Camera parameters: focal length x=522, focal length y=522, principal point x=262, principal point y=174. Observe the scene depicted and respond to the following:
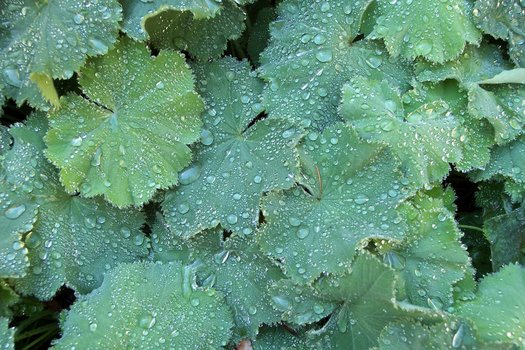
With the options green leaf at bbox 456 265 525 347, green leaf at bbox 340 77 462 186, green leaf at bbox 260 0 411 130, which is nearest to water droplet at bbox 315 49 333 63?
green leaf at bbox 260 0 411 130

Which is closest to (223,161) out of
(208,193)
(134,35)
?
(208,193)

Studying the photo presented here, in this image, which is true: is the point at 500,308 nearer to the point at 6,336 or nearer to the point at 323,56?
the point at 323,56

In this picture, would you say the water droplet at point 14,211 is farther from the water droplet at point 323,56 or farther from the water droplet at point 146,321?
the water droplet at point 323,56

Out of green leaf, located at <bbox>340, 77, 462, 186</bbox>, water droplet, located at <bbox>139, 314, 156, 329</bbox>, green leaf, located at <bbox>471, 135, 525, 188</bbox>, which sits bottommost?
water droplet, located at <bbox>139, 314, 156, 329</bbox>

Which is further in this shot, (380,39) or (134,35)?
(380,39)

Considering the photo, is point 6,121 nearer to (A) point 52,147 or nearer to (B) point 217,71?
(A) point 52,147

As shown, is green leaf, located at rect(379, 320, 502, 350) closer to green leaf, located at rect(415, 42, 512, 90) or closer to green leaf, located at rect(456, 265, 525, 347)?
green leaf, located at rect(456, 265, 525, 347)
